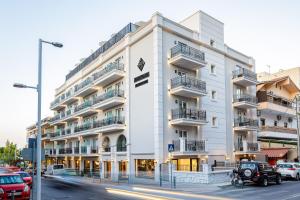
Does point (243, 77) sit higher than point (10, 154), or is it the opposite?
point (243, 77)

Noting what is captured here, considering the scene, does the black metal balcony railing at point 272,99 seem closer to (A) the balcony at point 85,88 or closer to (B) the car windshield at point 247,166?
(A) the balcony at point 85,88

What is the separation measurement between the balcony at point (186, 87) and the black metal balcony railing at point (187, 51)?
224 centimetres

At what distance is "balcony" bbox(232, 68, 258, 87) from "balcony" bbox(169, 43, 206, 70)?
318 inches

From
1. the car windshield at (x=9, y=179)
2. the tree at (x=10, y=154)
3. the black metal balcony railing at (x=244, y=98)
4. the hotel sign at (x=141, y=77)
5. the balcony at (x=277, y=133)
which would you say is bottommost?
the tree at (x=10, y=154)

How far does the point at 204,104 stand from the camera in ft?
114

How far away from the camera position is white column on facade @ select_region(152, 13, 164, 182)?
29.0 meters

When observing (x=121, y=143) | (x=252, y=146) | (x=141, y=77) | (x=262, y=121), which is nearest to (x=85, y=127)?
(x=121, y=143)

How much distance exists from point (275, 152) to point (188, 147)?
18360 mm

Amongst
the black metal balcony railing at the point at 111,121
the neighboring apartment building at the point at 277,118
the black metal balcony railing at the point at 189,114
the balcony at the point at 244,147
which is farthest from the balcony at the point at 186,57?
the neighboring apartment building at the point at 277,118

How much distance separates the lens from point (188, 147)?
97.3 ft

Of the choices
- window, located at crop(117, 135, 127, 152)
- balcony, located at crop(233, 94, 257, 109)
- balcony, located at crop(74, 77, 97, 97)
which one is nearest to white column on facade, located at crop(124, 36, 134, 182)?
window, located at crop(117, 135, 127, 152)

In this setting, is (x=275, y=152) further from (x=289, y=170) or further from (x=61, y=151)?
(x=61, y=151)

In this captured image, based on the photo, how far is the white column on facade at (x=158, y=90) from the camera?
2902cm

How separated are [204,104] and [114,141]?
10.9 m
